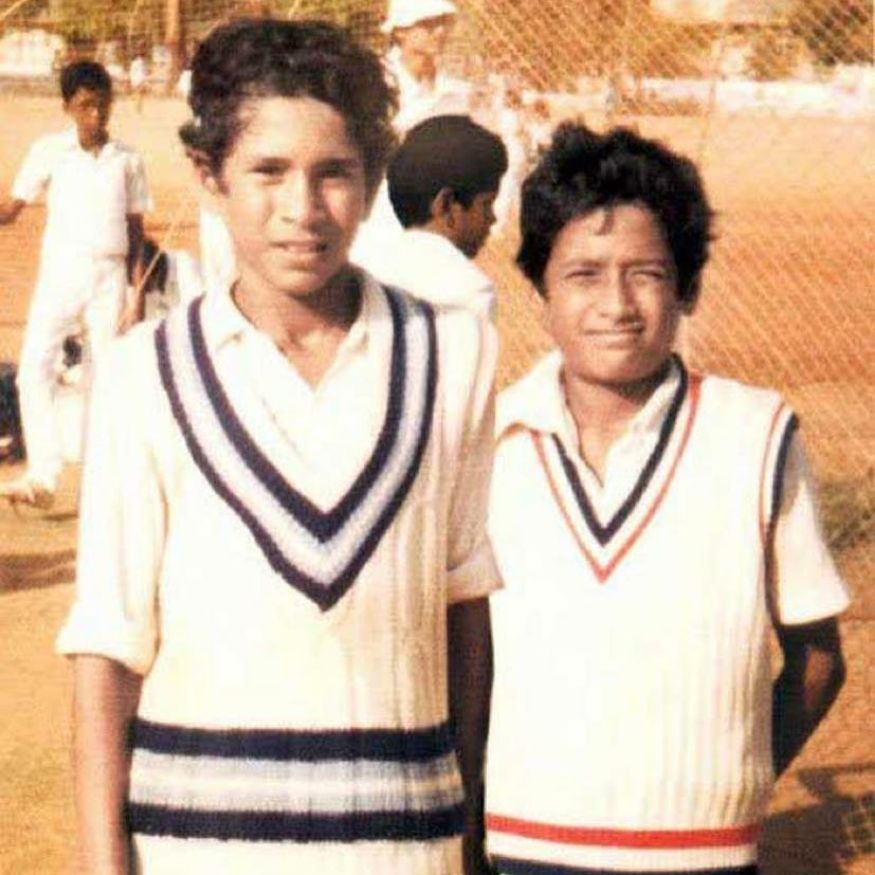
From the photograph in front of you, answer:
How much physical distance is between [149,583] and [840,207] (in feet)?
56.1

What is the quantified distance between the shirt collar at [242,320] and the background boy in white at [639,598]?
62 cm

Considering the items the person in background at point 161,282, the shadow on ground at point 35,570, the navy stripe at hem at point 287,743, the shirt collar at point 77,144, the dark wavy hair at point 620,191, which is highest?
the dark wavy hair at point 620,191

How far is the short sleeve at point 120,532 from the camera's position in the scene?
8.09 ft

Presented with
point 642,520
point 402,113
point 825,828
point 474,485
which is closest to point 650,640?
point 642,520

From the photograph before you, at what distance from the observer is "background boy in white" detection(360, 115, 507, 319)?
501 cm

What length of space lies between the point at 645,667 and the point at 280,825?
0.73m

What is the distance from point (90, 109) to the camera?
36.8 ft

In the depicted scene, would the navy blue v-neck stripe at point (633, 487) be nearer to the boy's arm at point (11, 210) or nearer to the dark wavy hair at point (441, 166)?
the dark wavy hair at point (441, 166)

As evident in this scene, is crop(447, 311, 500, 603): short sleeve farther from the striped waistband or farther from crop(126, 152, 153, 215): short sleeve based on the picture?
crop(126, 152, 153, 215): short sleeve

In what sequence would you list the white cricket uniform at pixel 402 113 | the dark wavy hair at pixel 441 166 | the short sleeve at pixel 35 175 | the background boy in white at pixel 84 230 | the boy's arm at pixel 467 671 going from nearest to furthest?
the boy's arm at pixel 467 671 → the white cricket uniform at pixel 402 113 → the dark wavy hair at pixel 441 166 → the background boy in white at pixel 84 230 → the short sleeve at pixel 35 175

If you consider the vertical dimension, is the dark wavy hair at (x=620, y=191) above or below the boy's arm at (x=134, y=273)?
above

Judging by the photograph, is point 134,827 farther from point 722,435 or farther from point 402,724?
point 722,435

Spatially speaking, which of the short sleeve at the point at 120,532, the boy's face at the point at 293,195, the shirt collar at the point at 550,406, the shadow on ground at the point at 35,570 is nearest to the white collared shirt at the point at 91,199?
the shadow on ground at the point at 35,570

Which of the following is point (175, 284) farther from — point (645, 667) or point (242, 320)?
point (242, 320)
